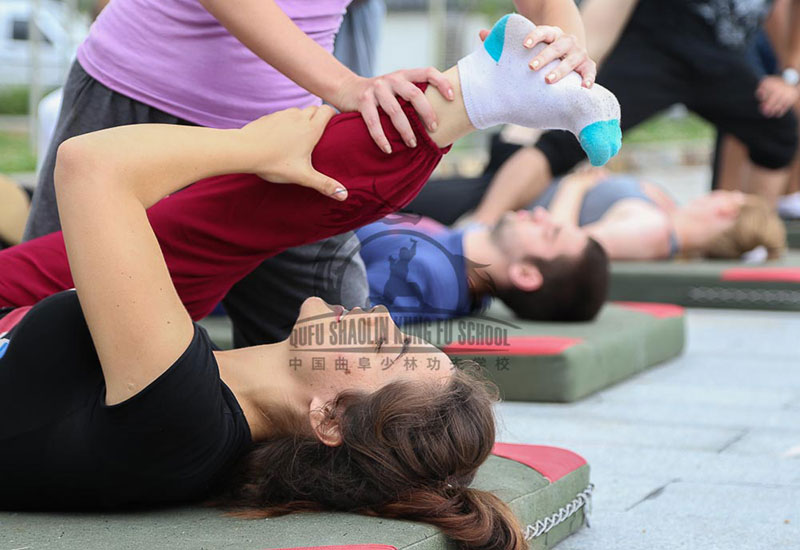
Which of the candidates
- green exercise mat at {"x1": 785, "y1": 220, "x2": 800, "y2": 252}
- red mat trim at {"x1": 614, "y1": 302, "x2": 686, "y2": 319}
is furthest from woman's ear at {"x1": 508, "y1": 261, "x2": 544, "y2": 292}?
green exercise mat at {"x1": 785, "y1": 220, "x2": 800, "y2": 252}

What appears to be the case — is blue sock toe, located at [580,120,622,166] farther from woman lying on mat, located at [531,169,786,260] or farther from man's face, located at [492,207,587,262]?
woman lying on mat, located at [531,169,786,260]

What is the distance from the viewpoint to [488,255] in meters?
4.21

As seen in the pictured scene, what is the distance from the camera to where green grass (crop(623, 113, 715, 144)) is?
1884 centimetres

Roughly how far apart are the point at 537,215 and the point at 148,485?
101 inches

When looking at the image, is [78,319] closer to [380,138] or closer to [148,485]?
[148,485]

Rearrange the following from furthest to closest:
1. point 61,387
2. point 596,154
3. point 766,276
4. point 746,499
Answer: point 766,276, point 746,499, point 596,154, point 61,387

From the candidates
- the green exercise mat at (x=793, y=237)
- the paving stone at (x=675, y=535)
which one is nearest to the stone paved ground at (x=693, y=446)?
the paving stone at (x=675, y=535)

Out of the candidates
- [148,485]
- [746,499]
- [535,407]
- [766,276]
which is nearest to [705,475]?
[746,499]

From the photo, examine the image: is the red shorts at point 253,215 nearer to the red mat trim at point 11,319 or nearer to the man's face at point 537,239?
the red mat trim at point 11,319

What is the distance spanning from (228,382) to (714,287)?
4.08 meters

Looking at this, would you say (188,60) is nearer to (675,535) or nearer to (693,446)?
(675,535)

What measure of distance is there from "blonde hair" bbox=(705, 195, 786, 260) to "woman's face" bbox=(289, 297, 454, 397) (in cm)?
432

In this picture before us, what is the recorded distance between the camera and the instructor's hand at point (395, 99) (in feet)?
6.90

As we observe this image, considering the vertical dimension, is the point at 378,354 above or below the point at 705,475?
above
